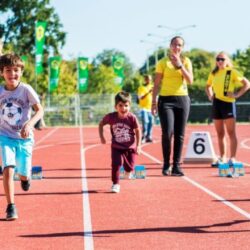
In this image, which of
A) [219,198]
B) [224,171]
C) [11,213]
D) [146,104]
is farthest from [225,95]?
[146,104]

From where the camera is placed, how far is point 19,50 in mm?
64438

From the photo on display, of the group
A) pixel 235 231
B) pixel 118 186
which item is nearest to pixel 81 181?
pixel 118 186

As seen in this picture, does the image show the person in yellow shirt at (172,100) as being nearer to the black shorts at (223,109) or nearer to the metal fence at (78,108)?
the black shorts at (223,109)

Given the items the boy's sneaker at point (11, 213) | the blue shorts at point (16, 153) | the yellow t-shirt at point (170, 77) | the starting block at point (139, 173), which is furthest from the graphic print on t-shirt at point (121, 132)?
the boy's sneaker at point (11, 213)

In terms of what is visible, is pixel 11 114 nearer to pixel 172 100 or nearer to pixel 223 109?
pixel 172 100

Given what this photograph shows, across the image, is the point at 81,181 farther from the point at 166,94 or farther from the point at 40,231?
the point at 40,231

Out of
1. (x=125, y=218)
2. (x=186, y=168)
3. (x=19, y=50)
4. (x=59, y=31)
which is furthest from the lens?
(x=59, y=31)

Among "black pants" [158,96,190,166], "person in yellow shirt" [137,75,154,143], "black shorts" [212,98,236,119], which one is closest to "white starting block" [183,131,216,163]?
"black shorts" [212,98,236,119]

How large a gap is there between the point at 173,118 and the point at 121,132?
1.66m

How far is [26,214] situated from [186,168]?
5.40 m

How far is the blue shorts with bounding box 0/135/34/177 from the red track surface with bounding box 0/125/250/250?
19.7 inches

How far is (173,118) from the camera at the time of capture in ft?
35.2

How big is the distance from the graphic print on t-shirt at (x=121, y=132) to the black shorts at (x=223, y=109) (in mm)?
3266

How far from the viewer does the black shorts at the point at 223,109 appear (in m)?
12.1
